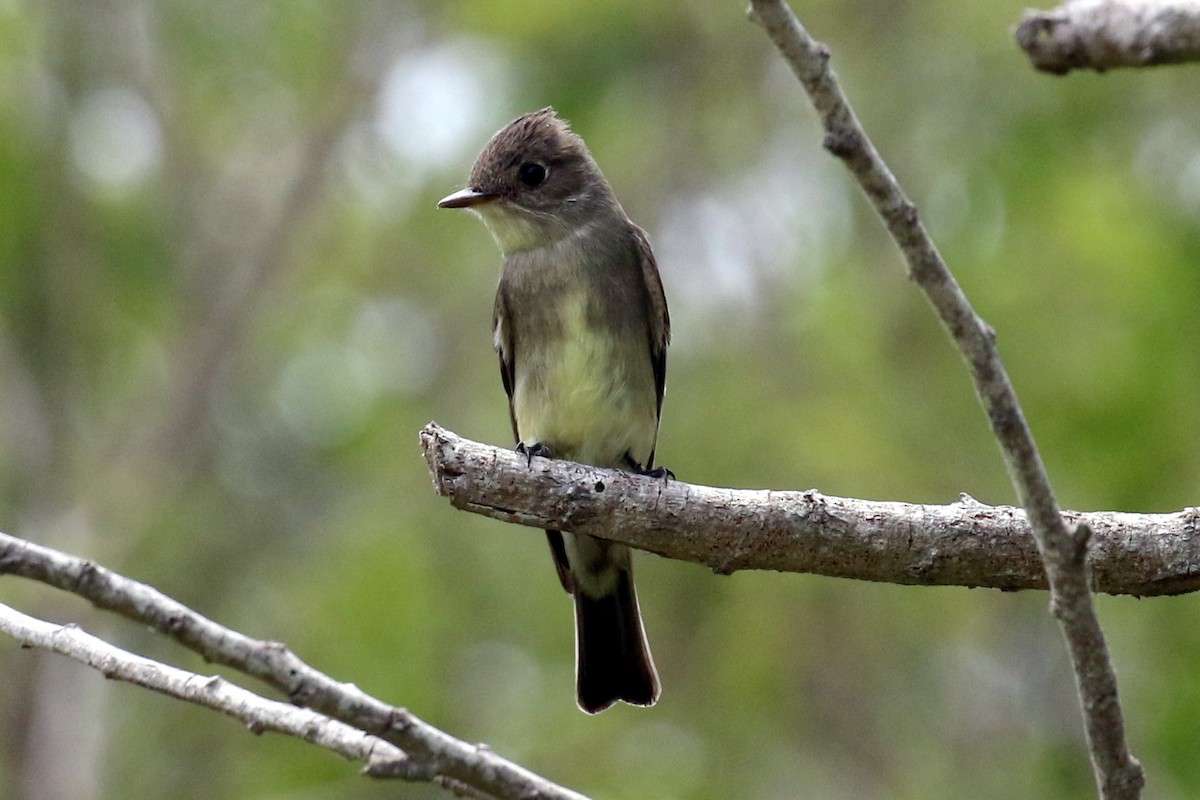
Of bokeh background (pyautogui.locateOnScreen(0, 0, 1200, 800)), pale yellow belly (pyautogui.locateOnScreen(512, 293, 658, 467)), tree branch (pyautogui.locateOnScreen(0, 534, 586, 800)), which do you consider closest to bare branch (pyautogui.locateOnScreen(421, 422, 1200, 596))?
tree branch (pyautogui.locateOnScreen(0, 534, 586, 800))

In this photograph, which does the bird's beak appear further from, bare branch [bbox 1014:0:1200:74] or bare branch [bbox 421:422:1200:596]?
bare branch [bbox 1014:0:1200:74]

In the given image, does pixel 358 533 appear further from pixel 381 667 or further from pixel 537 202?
pixel 537 202

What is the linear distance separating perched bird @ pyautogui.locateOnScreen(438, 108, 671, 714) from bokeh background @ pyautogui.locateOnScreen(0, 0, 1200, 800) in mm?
2023

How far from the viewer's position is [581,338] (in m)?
4.99

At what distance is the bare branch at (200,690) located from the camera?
8.48 feet

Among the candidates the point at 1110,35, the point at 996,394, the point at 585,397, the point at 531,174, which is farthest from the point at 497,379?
the point at 1110,35

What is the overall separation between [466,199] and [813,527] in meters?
2.30

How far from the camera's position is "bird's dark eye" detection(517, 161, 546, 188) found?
5.29 meters

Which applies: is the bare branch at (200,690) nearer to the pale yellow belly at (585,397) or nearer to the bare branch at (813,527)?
the bare branch at (813,527)

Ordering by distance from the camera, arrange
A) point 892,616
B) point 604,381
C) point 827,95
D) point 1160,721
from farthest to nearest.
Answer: point 892,616 → point 1160,721 → point 604,381 → point 827,95

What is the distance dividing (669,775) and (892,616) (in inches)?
52.7

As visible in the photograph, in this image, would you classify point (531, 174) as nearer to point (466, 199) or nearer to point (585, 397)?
point (466, 199)

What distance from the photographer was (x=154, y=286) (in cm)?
962

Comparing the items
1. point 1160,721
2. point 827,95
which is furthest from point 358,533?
point 827,95
